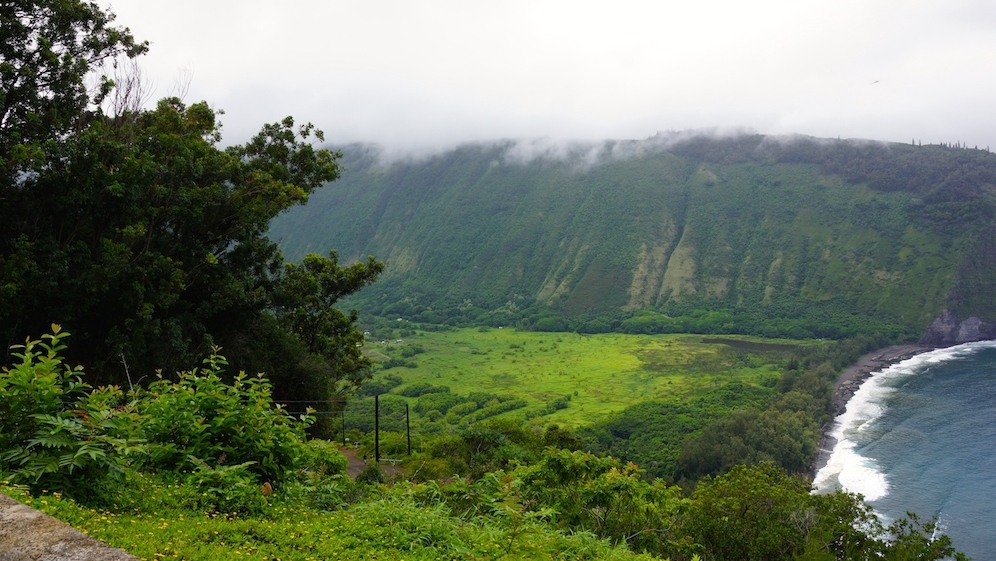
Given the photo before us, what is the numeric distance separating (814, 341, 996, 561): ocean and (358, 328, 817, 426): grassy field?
17.7m

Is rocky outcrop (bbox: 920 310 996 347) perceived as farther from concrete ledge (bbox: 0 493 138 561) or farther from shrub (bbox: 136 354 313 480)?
concrete ledge (bbox: 0 493 138 561)

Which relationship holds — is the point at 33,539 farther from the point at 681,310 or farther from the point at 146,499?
the point at 681,310

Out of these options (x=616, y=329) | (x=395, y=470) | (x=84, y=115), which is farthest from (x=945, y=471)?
(x=616, y=329)

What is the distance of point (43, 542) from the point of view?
15.6 feet

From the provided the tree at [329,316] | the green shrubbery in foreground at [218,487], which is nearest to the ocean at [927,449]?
the tree at [329,316]

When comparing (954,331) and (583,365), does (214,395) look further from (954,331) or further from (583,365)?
(954,331)

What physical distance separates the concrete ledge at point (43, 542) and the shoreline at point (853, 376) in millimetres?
61736

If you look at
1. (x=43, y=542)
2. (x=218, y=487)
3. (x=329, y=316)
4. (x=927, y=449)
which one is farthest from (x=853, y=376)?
(x=43, y=542)

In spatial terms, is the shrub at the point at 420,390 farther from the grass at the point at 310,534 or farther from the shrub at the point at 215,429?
the shrub at the point at 215,429

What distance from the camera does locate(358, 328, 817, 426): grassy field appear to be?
9069 cm

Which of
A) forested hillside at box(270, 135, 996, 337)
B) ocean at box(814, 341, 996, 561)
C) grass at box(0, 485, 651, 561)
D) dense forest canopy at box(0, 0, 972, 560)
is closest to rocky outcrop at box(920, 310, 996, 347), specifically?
forested hillside at box(270, 135, 996, 337)

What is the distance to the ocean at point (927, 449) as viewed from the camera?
49438 mm

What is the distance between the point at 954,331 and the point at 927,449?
241 ft

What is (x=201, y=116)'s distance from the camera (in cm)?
2411
